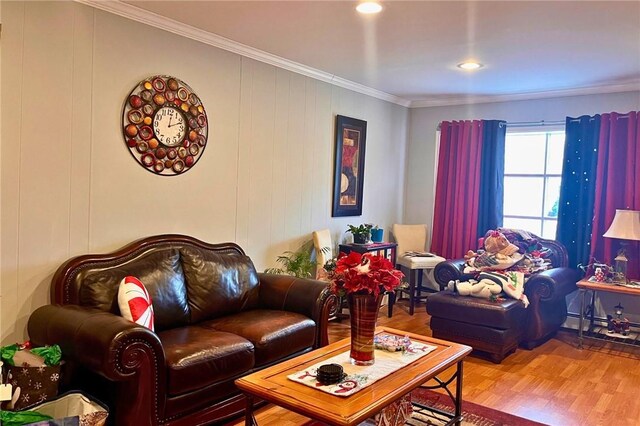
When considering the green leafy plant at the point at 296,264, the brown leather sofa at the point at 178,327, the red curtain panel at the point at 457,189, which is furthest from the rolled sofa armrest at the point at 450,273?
the brown leather sofa at the point at 178,327

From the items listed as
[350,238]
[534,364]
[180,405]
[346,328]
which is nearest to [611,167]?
[534,364]

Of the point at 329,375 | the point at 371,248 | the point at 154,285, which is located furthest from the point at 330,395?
the point at 371,248

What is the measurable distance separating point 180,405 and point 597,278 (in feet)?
12.1

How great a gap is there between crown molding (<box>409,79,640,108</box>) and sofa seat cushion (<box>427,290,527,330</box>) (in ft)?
7.34

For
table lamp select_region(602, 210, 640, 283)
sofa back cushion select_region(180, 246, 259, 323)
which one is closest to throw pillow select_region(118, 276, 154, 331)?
sofa back cushion select_region(180, 246, 259, 323)

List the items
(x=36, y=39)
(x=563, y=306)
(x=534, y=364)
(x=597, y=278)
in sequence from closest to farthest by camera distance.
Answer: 1. (x=36, y=39)
2. (x=534, y=364)
3. (x=597, y=278)
4. (x=563, y=306)

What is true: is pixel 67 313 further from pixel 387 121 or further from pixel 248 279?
pixel 387 121

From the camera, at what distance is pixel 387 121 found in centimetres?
581

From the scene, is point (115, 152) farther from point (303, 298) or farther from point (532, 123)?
point (532, 123)

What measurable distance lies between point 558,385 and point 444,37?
2524mm

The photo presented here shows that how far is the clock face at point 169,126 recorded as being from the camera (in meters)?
3.38

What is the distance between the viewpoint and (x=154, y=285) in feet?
10.2

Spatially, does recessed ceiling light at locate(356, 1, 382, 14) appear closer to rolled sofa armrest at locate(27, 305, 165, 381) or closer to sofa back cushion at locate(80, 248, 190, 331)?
sofa back cushion at locate(80, 248, 190, 331)

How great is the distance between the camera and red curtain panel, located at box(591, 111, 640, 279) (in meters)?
4.61
